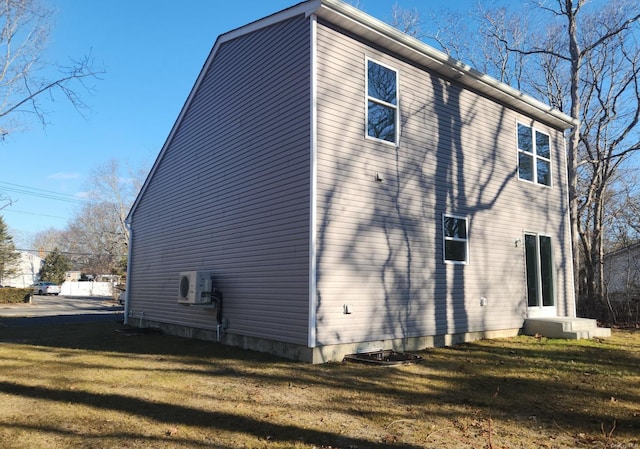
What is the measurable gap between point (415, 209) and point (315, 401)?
4.78 meters

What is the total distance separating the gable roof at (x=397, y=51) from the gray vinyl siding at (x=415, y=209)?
0.20m

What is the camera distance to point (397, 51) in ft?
29.0

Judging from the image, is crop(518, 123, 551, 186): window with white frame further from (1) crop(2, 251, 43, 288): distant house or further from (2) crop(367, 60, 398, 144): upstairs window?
(1) crop(2, 251, 43, 288): distant house

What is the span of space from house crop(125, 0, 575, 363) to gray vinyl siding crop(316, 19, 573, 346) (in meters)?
0.04

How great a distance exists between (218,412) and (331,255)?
323 centimetres

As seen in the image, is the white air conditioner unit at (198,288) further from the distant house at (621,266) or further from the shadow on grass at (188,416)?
Answer: the distant house at (621,266)

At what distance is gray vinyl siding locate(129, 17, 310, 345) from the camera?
24.6 ft

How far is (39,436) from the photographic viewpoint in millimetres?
3865

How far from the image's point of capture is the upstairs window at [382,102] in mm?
8352

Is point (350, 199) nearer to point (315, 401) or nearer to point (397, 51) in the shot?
point (397, 51)

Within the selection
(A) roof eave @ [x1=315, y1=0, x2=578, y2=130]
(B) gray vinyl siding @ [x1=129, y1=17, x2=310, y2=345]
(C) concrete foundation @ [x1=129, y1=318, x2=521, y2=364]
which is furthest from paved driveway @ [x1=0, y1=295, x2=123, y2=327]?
(A) roof eave @ [x1=315, y1=0, x2=578, y2=130]

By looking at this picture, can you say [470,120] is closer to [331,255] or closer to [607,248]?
[331,255]

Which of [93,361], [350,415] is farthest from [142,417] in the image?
[93,361]

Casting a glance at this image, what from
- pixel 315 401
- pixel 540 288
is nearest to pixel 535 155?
pixel 540 288
